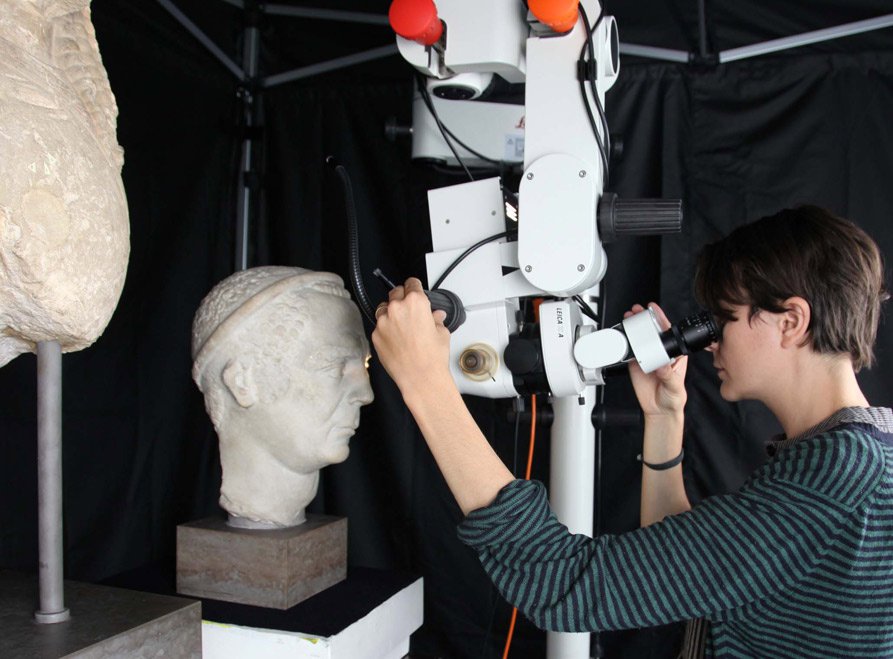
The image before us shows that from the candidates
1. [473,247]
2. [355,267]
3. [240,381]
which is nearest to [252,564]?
[240,381]

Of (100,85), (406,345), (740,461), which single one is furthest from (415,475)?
(100,85)

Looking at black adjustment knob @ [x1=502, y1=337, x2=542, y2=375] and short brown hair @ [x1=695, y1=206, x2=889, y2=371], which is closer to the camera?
short brown hair @ [x1=695, y1=206, x2=889, y2=371]

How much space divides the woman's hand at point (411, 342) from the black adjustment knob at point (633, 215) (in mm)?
295

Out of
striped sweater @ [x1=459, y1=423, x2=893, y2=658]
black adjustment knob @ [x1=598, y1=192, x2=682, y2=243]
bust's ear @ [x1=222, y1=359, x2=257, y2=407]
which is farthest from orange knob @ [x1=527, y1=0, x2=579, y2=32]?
bust's ear @ [x1=222, y1=359, x2=257, y2=407]

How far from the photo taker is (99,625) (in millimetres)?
901

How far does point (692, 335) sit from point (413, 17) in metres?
0.64

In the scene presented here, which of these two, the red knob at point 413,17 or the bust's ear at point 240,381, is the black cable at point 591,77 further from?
the bust's ear at point 240,381

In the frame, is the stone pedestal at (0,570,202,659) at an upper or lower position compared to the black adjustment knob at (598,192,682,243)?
lower

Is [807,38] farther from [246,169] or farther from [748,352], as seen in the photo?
[246,169]

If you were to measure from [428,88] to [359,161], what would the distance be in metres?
0.94

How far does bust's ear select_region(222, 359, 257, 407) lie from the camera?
1.35 m

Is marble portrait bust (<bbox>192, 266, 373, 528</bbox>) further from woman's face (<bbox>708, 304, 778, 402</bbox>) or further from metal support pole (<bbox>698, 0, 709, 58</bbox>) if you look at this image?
metal support pole (<bbox>698, 0, 709, 58</bbox>)

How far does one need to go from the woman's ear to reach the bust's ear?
0.89 metres

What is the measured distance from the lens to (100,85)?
2.99 ft
